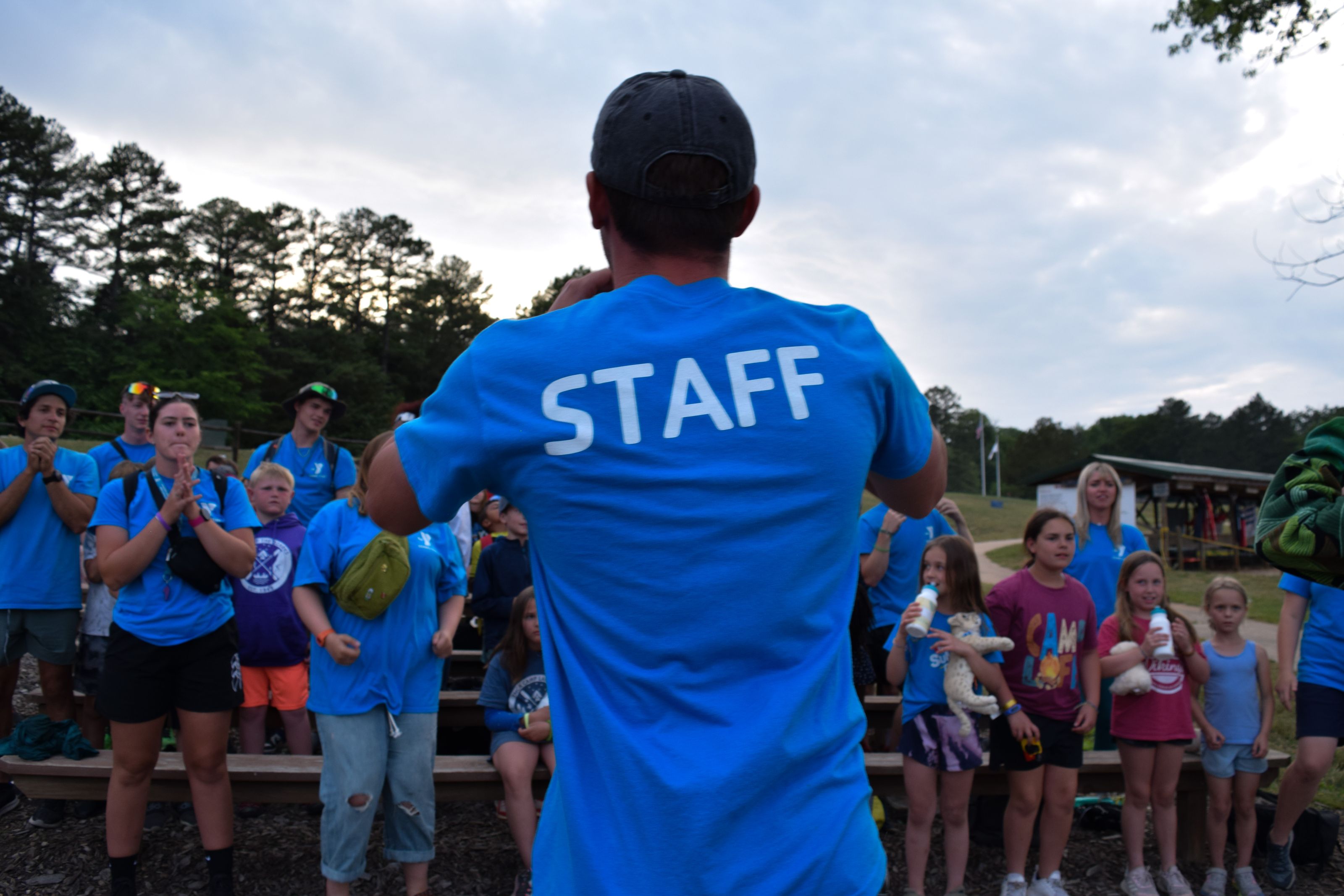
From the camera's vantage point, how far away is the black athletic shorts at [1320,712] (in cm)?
461

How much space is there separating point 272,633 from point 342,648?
1.55 meters

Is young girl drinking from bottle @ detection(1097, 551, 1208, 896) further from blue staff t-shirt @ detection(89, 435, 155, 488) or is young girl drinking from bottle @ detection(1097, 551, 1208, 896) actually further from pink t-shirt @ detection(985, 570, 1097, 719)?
blue staff t-shirt @ detection(89, 435, 155, 488)

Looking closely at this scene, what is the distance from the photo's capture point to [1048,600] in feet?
15.5

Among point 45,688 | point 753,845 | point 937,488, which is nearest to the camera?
point 753,845

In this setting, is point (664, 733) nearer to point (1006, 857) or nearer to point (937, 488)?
point (937, 488)

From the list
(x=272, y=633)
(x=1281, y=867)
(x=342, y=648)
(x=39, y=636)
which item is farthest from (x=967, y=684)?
(x=39, y=636)

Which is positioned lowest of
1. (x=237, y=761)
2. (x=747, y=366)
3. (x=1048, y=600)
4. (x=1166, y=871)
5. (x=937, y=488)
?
(x=1166, y=871)

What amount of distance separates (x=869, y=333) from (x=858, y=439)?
16cm

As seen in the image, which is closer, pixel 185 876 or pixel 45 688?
pixel 185 876

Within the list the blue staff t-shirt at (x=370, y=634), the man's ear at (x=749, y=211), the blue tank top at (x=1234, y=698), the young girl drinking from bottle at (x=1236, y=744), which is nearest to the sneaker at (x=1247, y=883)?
the young girl drinking from bottle at (x=1236, y=744)

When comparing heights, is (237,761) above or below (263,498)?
below

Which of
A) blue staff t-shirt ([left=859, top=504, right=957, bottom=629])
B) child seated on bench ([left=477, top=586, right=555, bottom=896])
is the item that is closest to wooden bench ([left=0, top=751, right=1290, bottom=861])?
child seated on bench ([left=477, top=586, right=555, bottom=896])

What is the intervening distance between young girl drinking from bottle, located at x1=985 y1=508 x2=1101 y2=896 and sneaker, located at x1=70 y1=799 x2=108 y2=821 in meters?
4.94

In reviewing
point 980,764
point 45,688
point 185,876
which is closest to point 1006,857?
point 980,764
